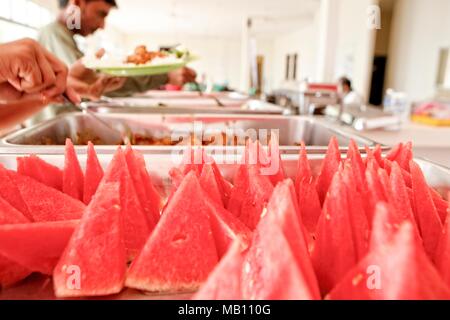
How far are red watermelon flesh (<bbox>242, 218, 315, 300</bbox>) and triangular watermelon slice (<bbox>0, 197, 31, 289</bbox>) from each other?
0.34 meters

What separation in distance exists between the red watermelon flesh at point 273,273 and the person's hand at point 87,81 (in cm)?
184

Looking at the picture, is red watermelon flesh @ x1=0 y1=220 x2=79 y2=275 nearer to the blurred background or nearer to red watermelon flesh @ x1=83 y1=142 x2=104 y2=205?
red watermelon flesh @ x1=83 y1=142 x2=104 y2=205

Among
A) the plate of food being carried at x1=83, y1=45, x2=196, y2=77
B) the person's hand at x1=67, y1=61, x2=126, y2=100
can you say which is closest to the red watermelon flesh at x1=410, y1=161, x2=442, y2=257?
the plate of food being carried at x1=83, y1=45, x2=196, y2=77

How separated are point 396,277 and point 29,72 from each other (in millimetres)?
1052

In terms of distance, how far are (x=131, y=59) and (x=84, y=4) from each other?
0.71 m

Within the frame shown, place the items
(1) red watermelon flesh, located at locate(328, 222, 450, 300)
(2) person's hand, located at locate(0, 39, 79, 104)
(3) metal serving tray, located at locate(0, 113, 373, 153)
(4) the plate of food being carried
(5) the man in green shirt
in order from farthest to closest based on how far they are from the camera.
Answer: (5) the man in green shirt < (4) the plate of food being carried < (3) metal serving tray, located at locate(0, 113, 373, 153) < (2) person's hand, located at locate(0, 39, 79, 104) < (1) red watermelon flesh, located at locate(328, 222, 450, 300)

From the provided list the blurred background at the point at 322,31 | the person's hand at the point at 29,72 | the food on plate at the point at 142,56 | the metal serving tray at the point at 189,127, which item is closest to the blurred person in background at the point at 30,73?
the person's hand at the point at 29,72

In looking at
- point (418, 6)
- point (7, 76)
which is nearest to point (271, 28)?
point (418, 6)

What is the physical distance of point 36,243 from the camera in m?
0.52

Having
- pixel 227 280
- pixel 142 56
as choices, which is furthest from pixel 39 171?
pixel 142 56

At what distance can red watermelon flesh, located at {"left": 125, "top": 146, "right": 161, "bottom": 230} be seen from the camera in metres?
0.66

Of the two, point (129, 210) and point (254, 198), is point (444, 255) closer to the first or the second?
point (254, 198)

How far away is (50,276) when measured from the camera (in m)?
0.56

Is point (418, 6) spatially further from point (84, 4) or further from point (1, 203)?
point (1, 203)
